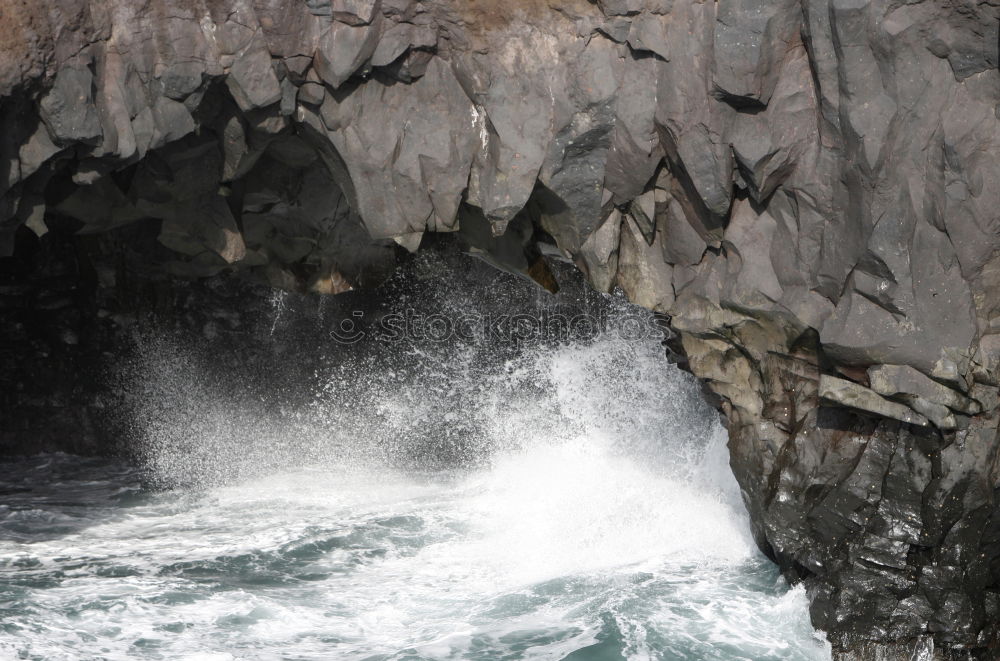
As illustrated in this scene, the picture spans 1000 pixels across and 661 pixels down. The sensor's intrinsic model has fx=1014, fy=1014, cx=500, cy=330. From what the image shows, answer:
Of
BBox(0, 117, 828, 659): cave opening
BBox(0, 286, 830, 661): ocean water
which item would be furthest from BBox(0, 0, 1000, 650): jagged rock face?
BBox(0, 286, 830, 661): ocean water

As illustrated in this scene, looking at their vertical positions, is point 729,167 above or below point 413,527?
above

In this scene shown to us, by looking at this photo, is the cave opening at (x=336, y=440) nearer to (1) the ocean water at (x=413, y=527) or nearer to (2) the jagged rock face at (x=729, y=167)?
(1) the ocean water at (x=413, y=527)

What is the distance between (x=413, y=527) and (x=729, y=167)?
14.3ft

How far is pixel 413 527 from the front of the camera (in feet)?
30.2

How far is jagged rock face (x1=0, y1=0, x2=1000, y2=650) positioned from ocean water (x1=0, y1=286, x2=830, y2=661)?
112 centimetres

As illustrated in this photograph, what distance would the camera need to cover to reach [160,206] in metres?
8.78

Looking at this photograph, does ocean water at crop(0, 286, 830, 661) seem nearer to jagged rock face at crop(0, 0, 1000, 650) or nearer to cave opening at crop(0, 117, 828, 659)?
cave opening at crop(0, 117, 828, 659)

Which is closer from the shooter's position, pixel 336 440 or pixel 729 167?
pixel 729 167

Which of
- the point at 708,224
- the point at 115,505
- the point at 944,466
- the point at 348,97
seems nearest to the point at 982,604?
the point at 944,466

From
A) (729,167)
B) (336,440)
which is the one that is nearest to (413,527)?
(336,440)

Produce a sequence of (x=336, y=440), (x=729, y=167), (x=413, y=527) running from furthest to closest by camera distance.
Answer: (x=336, y=440)
(x=413, y=527)
(x=729, y=167)

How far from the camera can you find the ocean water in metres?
6.94

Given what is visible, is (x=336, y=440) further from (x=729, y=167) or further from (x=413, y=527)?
(x=729, y=167)

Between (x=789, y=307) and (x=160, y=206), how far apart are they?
17.5 ft
